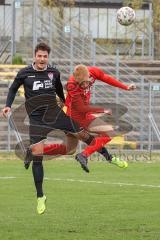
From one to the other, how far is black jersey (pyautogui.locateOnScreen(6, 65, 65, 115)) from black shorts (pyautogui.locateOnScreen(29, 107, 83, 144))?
0.42 ft

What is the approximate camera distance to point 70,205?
16.0m

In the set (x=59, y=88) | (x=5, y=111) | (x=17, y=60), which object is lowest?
(x=5, y=111)

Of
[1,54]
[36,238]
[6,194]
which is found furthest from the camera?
[1,54]

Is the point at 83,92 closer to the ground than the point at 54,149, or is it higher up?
higher up

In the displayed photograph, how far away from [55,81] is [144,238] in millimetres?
2966

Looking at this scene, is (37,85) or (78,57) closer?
(37,85)

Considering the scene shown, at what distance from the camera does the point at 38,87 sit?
44.1 feet

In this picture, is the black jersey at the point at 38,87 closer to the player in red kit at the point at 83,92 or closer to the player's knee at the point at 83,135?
A: the player in red kit at the point at 83,92

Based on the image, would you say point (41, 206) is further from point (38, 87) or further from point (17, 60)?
point (17, 60)

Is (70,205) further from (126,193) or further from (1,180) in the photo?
(1,180)

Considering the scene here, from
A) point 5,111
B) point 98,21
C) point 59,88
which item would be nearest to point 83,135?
point 59,88

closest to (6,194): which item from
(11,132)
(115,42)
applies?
(11,132)

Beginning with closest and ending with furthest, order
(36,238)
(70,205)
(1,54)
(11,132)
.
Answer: (36,238) < (70,205) < (11,132) < (1,54)

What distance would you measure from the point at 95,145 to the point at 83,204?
6.27ft
